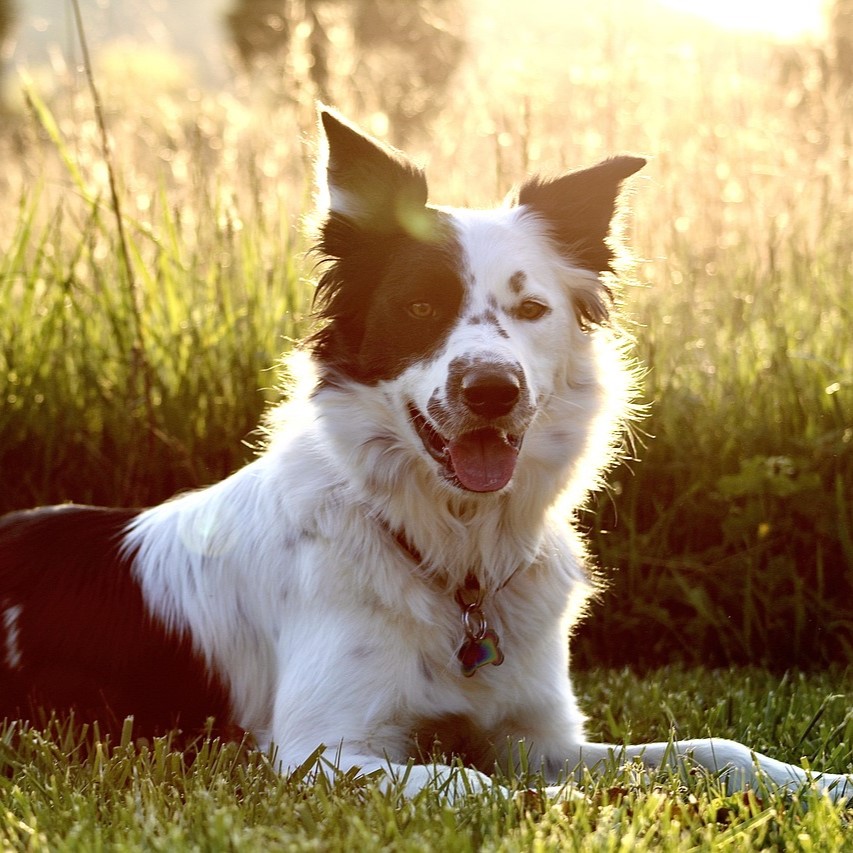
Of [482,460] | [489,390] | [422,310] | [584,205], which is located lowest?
[482,460]

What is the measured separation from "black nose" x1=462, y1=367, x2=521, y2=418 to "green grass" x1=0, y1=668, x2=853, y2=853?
0.96 m

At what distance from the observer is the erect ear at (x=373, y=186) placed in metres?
3.49

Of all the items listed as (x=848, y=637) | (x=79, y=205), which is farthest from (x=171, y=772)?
(x=79, y=205)

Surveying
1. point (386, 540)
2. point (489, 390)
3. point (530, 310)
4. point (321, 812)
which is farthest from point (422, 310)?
point (321, 812)

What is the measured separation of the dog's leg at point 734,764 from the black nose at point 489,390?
37.7 inches

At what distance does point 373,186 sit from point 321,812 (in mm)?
1871

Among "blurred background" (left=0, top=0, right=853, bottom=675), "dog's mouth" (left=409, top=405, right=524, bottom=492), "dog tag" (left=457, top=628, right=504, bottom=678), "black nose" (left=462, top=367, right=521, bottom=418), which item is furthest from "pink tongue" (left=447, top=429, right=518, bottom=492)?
"blurred background" (left=0, top=0, right=853, bottom=675)

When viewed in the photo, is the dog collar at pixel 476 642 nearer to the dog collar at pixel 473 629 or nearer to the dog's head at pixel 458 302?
the dog collar at pixel 473 629

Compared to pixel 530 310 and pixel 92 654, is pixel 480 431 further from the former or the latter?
pixel 92 654

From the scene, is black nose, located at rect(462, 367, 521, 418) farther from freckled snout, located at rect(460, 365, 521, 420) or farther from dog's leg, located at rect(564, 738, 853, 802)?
dog's leg, located at rect(564, 738, 853, 802)

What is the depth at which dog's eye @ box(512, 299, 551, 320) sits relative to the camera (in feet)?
11.1

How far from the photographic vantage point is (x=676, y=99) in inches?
296

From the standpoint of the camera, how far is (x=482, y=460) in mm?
3236

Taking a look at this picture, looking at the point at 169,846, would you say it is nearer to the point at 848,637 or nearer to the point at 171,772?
the point at 171,772
